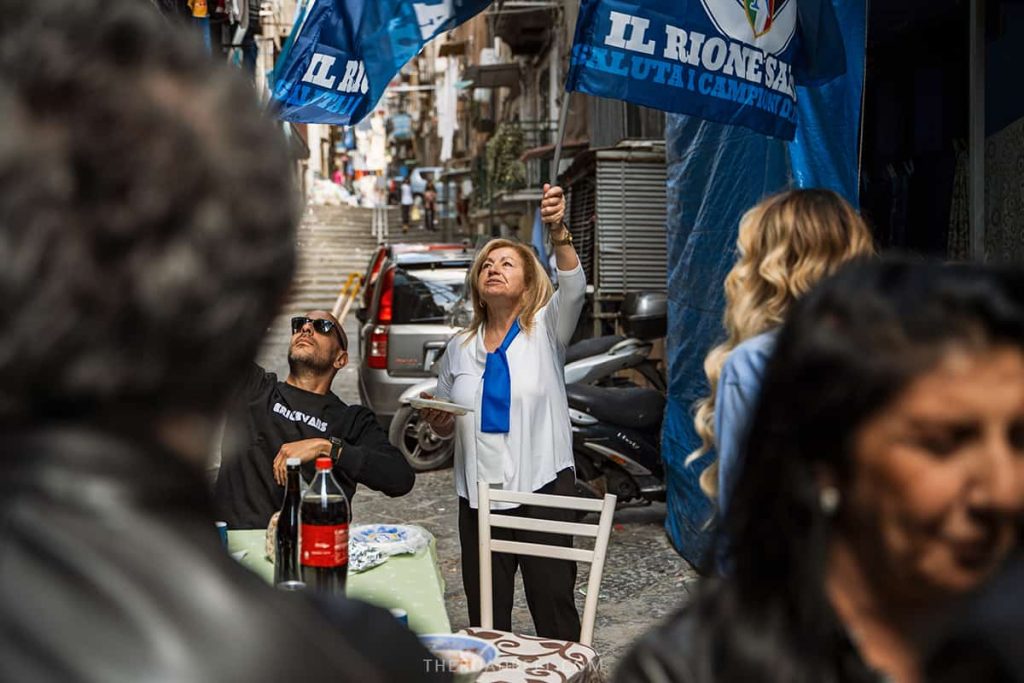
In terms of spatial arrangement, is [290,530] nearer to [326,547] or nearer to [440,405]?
[326,547]

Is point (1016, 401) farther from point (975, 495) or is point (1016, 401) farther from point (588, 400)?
point (588, 400)

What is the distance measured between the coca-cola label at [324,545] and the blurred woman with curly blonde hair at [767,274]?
92 cm

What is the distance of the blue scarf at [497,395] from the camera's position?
4781 millimetres

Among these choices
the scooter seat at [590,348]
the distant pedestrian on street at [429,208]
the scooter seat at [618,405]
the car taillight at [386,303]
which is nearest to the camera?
the scooter seat at [618,405]

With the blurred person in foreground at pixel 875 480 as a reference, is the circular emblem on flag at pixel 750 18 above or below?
above

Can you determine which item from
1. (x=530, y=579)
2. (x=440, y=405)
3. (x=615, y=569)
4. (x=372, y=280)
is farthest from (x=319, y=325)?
(x=372, y=280)

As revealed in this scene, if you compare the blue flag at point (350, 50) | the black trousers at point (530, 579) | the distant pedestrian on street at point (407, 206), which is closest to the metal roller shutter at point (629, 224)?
the blue flag at point (350, 50)

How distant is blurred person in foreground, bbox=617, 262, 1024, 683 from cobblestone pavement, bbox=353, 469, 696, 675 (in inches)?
157

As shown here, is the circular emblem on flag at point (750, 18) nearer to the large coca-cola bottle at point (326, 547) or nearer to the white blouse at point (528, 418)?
the white blouse at point (528, 418)

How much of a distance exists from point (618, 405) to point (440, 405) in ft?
12.0

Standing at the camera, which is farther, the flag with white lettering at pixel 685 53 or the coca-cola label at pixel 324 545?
the flag with white lettering at pixel 685 53

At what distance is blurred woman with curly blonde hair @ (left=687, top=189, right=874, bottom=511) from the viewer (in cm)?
277

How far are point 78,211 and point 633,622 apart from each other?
567cm

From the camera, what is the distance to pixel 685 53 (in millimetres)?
4535
